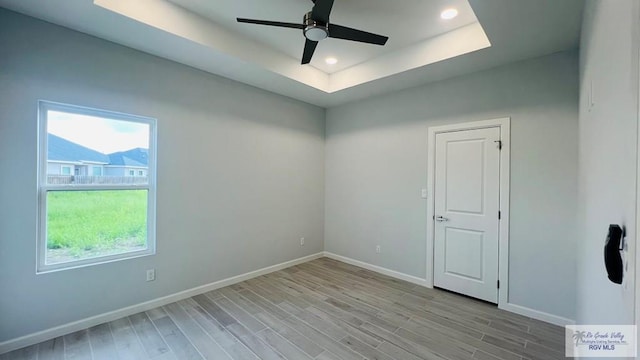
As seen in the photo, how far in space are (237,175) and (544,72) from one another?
3.80 m

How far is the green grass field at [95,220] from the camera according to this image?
8.15 feet

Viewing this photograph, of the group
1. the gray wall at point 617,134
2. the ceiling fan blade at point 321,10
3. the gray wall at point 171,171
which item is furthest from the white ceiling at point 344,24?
the gray wall at point 617,134

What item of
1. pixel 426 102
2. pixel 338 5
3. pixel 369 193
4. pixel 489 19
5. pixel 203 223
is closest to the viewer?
pixel 489 19

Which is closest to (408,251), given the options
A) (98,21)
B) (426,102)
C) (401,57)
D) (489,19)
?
(426,102)

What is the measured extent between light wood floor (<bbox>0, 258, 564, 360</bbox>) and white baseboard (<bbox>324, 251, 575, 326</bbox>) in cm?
9

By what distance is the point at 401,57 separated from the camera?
3281mm

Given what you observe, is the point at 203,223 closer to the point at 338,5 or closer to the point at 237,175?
the point at 237,175

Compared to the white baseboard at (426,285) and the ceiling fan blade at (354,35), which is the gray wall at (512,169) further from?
the ceiling fan blade at (354,35)

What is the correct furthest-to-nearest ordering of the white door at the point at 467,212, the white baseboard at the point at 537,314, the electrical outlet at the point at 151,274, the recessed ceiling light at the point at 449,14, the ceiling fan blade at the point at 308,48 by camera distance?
1. the white door at the point at 467,212
2. the electrical outlet at the point at 151,274
3. the white baseboard at the point at 537,314
4. the recessed ceiling light at the point at 449,14
5. the ceiling fan blade at the point at 308,48

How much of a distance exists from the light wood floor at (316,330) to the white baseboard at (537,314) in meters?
0.08

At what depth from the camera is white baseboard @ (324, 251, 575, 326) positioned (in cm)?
271

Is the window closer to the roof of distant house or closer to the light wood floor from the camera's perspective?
the roof of distant house

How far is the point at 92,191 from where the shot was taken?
2664mm

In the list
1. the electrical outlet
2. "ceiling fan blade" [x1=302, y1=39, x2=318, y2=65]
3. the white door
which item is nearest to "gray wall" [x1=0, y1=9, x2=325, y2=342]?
the electrical outlet
